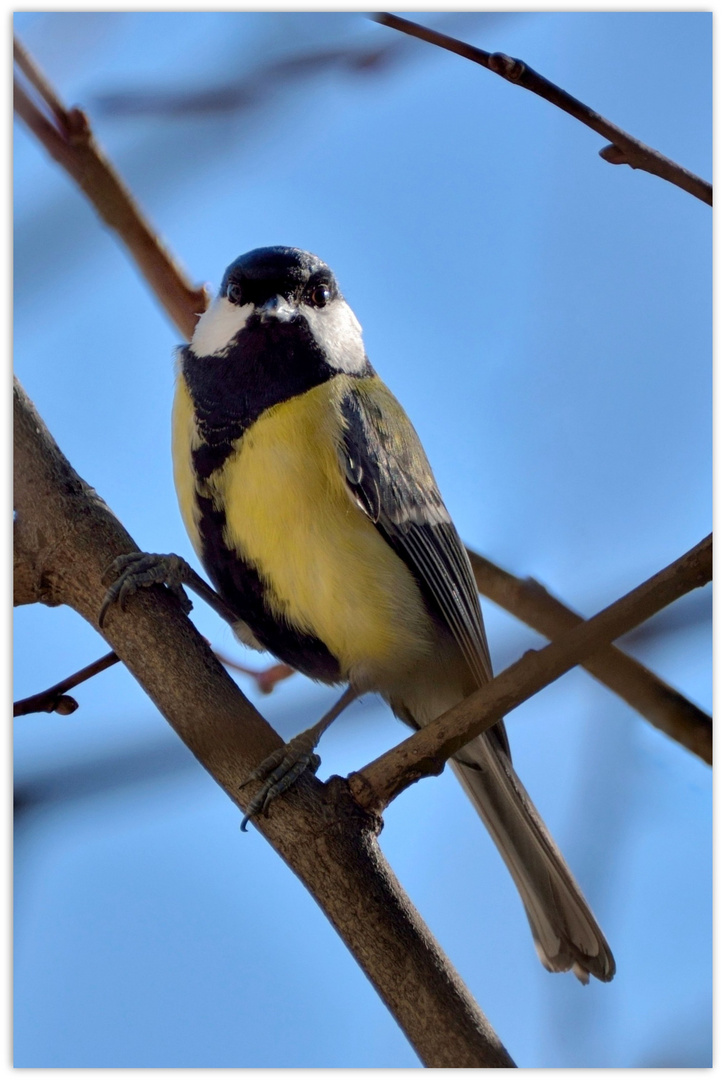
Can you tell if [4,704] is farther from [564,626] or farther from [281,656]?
[564,626]

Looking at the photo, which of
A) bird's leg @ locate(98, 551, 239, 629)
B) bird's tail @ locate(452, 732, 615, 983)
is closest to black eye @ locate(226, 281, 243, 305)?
bird's leg @ locate(98, 551, 239, 629)

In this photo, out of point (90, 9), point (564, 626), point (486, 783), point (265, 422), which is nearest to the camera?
point (90, 9)

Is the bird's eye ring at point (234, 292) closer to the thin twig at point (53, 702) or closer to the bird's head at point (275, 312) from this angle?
the bird's head at point (275, 312)

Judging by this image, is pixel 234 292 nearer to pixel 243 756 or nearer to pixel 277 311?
pixel 277 311

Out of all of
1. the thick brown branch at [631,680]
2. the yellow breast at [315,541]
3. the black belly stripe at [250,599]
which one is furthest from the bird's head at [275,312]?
the thick brown branch at [631,680]

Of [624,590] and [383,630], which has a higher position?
[383,630]

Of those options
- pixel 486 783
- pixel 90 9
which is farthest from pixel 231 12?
pixel 486 783

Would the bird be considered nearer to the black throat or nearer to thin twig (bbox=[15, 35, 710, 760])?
the black throat
